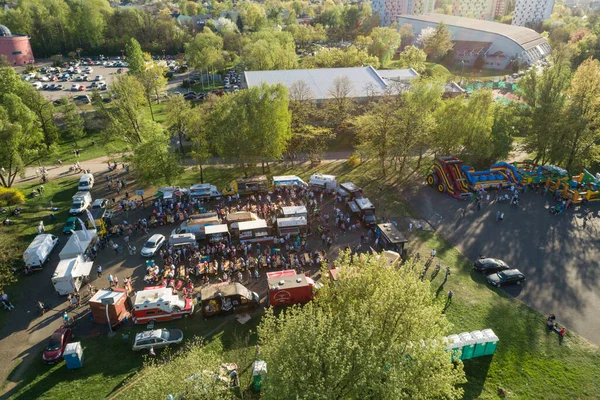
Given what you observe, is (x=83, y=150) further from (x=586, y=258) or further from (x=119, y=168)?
(x=586, y=258)

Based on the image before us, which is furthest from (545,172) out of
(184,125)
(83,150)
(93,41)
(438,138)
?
(93,41)

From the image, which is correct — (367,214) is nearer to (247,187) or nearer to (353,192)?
(353,192)

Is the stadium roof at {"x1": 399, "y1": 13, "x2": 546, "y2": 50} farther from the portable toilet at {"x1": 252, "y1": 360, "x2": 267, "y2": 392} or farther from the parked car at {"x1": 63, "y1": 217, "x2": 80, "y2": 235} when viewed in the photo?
the portable toilet at {"x1": 252, "y1": 360, "x2": 267, "y2": 392}

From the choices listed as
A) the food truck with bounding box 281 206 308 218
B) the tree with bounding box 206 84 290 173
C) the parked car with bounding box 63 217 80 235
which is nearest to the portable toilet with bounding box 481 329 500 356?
the food truck with bounding box 281 206 308 218

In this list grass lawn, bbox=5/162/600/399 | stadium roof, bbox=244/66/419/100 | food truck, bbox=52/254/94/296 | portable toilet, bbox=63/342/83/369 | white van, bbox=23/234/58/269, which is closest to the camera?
grass lawn, bbox=5/162/600/399

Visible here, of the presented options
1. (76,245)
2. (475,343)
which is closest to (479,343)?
(475,343)

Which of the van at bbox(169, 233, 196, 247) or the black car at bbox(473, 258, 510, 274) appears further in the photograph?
the van at bbox(169, 233, 196, 247)

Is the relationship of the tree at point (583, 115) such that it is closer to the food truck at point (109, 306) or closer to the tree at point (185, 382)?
the tree at point (185, 382)

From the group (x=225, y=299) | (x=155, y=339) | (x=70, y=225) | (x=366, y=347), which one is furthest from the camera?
(x=70, y=225)
